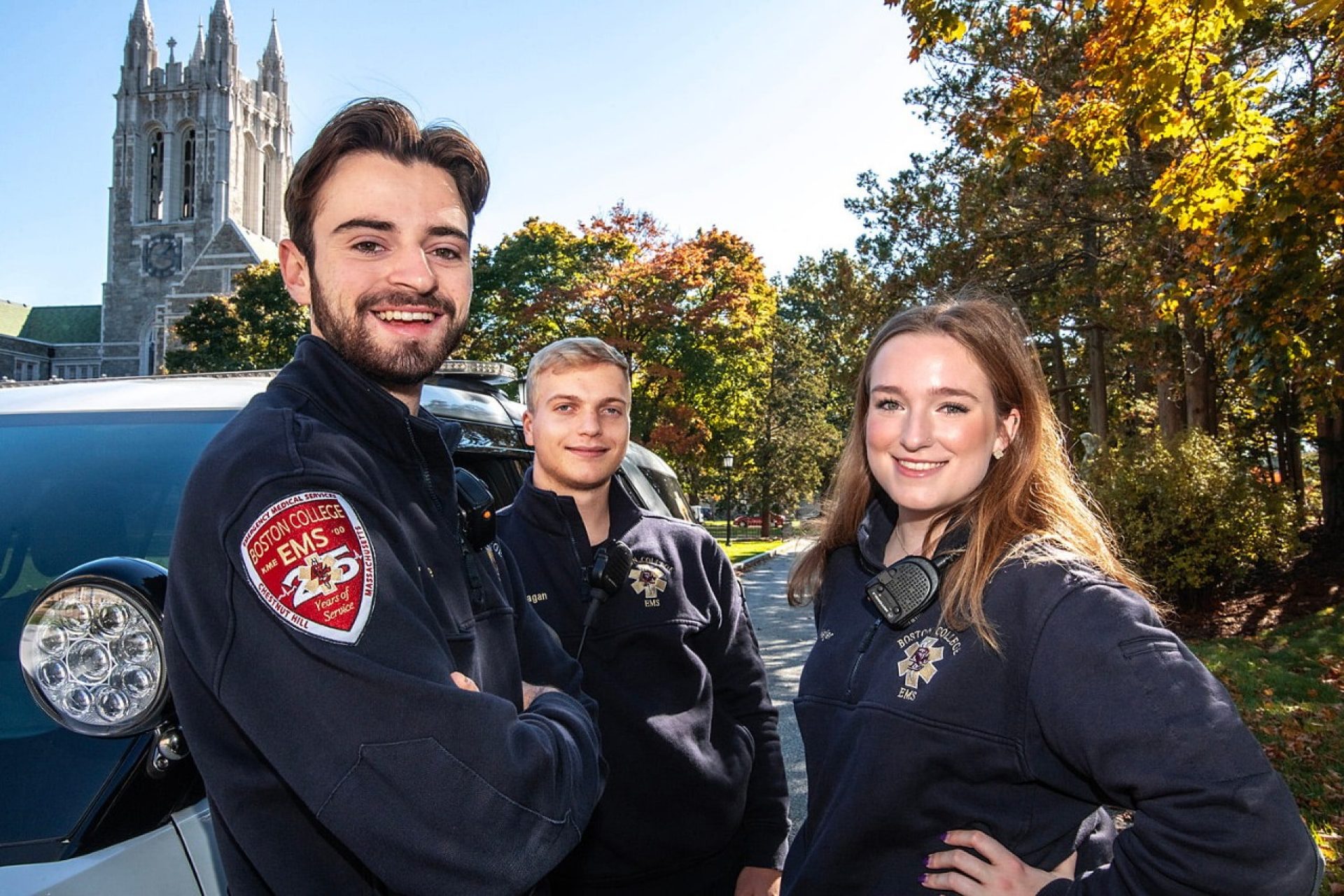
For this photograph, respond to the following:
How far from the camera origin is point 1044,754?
178 cm

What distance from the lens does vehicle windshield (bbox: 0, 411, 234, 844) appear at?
7.92 feet

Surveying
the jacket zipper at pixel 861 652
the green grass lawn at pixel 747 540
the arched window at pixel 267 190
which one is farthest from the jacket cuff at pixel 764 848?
the arched window at pixel 267 190

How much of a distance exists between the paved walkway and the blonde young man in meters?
0.46

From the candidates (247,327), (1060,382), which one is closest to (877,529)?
(1060,382)

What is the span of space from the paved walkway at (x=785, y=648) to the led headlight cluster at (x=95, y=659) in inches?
72.1

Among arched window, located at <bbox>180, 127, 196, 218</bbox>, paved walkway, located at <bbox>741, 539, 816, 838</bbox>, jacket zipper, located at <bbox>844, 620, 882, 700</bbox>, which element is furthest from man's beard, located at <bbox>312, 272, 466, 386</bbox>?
arched window, located at <bbox>180, 127, 196, 218</bbox>

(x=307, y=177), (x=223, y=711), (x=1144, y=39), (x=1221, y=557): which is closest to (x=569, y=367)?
(x=307, y=177)

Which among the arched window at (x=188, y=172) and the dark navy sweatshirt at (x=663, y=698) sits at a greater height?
the arched window at (x=188, y=172)

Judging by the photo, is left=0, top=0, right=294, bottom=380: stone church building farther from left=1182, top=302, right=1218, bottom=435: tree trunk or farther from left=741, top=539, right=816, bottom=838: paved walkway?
left=1182, top=302, right=1218, bottom=435: tree trunk

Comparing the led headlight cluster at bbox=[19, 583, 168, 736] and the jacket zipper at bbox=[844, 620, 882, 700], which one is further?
the jacket zipper at bbox=[844, 620, 882, 700]

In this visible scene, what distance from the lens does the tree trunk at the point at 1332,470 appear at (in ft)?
61.2

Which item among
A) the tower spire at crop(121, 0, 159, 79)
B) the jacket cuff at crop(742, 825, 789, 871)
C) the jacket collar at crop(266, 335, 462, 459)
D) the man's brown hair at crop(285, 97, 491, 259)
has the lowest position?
the jacket cuff at crop(742, 825, 789, 871)

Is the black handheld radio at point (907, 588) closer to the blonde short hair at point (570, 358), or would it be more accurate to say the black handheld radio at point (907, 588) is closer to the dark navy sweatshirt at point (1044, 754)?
the dark navy sweatshirt at point (1044, 754)

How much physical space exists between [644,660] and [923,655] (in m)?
1.19
